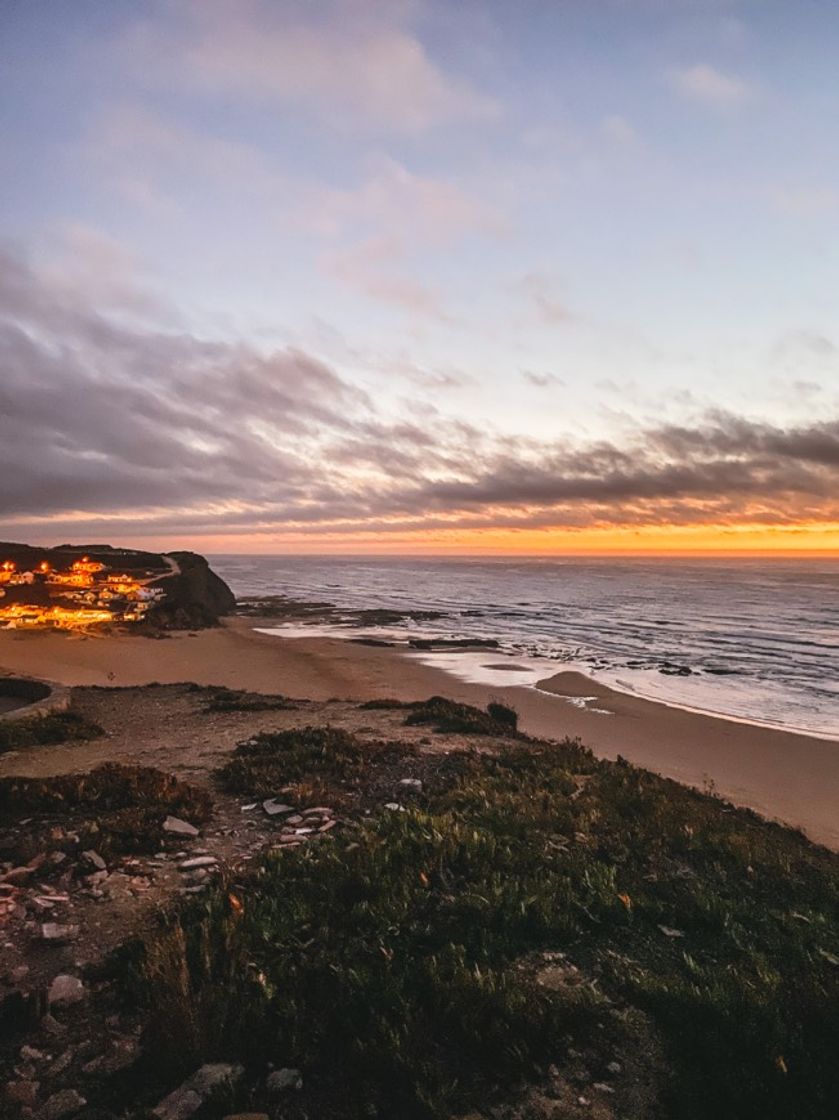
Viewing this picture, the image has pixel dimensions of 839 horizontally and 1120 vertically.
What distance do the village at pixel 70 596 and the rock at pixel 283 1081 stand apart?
1859 inches

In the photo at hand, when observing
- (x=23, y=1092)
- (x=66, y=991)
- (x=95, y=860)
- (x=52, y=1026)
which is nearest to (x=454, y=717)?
(x=95, y=860)

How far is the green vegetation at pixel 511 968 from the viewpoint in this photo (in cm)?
414

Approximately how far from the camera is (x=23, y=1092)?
395 centimetres

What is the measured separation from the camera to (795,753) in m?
19.4

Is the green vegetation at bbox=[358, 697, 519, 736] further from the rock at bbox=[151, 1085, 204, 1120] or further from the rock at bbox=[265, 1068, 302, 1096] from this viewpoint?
the rock at bbox=[151, 1085, 204, 1120]

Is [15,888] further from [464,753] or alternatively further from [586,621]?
[586,621]

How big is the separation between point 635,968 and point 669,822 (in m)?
4.74

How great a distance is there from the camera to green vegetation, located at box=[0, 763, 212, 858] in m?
8.03

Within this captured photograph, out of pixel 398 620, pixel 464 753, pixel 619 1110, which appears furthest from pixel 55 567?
pixel 619 1110

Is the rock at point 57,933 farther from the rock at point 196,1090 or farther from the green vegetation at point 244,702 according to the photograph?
the green vegetation at point 244,702

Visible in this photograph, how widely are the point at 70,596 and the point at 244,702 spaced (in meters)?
40.8

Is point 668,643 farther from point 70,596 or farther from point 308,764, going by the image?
point 70,596

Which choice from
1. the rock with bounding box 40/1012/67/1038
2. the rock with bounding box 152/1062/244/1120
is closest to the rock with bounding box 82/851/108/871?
the rock with bounding box 40/1012/67/1038

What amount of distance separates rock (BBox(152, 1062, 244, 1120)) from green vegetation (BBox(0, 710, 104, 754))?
12.4m
